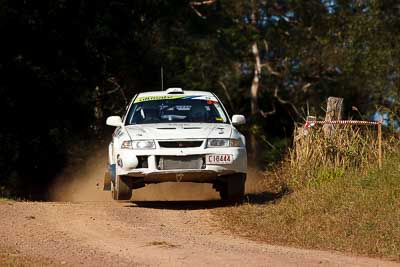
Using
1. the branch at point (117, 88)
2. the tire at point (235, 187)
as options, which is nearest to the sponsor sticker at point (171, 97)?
the tire at point (235, 187)

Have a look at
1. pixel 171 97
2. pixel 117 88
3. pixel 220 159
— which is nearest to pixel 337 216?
pixel 220 159

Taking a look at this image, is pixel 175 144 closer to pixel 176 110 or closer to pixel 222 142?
pixel 222 142

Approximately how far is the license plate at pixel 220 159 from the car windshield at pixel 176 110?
1202mm

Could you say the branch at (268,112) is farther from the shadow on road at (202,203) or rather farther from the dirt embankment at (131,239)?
the dirt embankment at (131,239)

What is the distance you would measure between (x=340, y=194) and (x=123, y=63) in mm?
14118

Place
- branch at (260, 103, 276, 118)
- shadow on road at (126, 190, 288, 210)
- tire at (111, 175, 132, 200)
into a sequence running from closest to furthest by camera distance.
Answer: tire at (111, 175, 132, 200) → shadow on road at (126, 190, 288, 210) → branch at (260, 103, 276, 118)

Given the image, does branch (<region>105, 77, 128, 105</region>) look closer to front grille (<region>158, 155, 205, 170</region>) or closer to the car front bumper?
the car front bumper

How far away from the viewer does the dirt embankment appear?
8.92m

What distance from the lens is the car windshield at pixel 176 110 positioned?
45.8 ft

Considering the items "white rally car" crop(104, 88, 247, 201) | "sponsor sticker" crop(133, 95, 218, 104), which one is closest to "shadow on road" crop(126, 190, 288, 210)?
"white rally car" crop(104, 88, 247, 201)

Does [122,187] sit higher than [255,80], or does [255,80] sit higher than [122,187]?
[255,80]

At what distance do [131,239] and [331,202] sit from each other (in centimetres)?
308

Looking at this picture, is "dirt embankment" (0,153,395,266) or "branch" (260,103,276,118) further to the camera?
"branch" (260,103,276,118)

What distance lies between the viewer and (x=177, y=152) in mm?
12625
